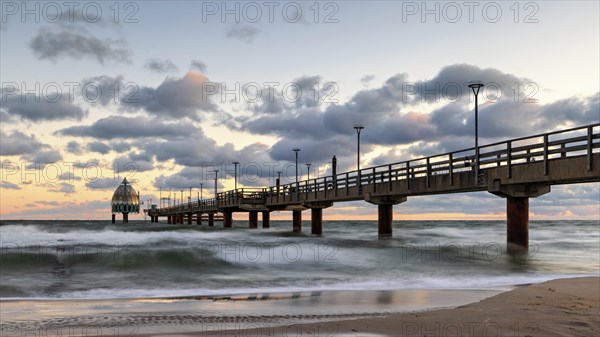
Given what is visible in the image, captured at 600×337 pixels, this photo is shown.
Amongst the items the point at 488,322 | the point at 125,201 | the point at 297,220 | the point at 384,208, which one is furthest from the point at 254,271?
the point at 125,201

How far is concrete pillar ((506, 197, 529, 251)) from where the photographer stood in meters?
27.5

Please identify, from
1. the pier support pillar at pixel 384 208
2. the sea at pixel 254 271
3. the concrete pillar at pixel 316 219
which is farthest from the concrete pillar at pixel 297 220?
the sea at pixel 254 271

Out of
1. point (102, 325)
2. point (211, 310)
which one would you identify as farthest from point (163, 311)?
point (102, 325)

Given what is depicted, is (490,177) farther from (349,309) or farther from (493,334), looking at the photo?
(493,334)

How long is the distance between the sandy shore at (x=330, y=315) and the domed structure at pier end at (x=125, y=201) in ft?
598

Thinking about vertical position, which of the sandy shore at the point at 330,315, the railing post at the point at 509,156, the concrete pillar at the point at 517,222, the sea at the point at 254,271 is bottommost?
the sea at the point at 254,271

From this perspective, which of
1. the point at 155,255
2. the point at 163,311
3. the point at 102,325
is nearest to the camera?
the point at 102,325

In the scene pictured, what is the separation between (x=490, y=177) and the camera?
27.6 meters

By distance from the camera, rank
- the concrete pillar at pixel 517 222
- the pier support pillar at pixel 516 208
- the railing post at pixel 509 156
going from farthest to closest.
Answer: the concrete pillar at pixel 517 222, the pier support pillar at pixel 516 208, the railing post at pixel 509 156

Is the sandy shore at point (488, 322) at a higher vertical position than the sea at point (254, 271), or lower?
higher

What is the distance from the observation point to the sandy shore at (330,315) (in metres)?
9.74

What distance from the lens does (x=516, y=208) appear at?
27.6 meters

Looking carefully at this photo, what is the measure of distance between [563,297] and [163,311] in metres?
9.11

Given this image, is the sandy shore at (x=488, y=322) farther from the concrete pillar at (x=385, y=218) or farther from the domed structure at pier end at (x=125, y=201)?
the domed structure at pier end at (x=125, y=201)
